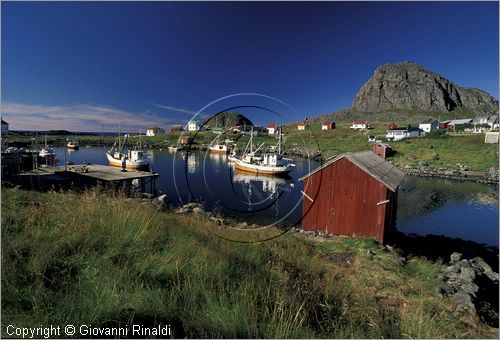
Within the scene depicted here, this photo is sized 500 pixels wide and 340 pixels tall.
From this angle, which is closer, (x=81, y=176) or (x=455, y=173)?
(x=81, y=176)

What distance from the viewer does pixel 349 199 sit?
61.4 ft

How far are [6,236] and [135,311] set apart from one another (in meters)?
3.07

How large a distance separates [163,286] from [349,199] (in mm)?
16319

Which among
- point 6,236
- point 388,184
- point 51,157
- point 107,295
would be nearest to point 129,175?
point 51,157

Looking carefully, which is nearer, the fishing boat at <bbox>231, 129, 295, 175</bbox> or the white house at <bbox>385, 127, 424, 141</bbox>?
the fishing boat at <bbox>231, 129, 295, 175</bbox>

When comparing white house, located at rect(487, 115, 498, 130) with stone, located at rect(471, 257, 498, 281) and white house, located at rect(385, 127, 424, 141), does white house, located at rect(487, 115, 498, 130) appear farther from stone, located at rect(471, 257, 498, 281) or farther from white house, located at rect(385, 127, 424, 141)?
stone, located at rect(471, 257, 498, 281)

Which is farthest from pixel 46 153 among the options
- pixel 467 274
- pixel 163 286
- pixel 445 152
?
pixel 445 152

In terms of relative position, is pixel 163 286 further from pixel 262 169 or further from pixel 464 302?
pixel 262 169

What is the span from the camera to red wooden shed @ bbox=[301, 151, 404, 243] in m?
17.9

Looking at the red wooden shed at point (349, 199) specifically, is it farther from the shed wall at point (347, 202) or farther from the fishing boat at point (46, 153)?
the fishing boat at point (46, 153)

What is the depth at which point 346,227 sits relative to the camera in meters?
18.8

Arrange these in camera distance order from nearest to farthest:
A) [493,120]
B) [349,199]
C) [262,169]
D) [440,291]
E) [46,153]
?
[440,291]
[349,199]
[46,153]
[262,169]
[493,120]

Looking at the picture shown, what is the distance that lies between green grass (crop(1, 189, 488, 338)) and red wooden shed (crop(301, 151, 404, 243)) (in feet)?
40.3

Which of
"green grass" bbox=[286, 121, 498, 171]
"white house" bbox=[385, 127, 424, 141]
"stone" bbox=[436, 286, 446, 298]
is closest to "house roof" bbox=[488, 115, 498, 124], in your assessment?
"white house" bbox=[385, 127, 424, 141]
